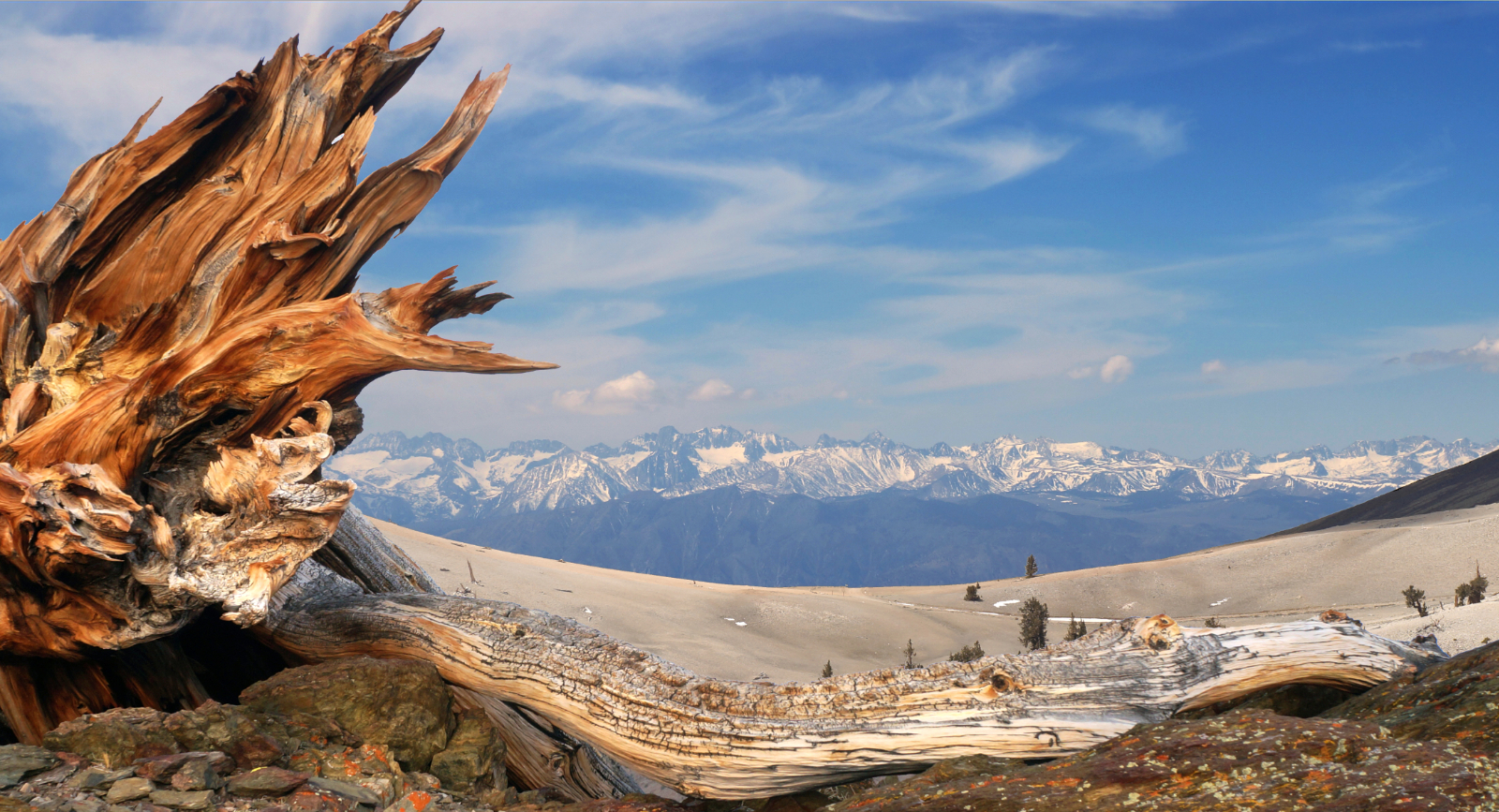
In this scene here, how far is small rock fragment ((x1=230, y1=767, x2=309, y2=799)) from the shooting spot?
503cm

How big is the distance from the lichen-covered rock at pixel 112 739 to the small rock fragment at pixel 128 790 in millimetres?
382

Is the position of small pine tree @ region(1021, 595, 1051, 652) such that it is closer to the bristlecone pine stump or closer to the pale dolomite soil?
the pale dolomite soil

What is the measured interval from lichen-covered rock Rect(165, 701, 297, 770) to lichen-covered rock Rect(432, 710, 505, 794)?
3.48 ft

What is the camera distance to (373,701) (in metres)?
6.29

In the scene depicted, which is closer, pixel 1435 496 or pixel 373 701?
pixel 373 701

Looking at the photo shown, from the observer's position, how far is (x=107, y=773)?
4.91 m

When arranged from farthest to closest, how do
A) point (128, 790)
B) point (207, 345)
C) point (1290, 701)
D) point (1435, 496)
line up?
point (1435, 496), point (207, 345), point (1290, 701), point (128, 790)

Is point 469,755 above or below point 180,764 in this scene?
below

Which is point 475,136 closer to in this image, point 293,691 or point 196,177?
point 196,177

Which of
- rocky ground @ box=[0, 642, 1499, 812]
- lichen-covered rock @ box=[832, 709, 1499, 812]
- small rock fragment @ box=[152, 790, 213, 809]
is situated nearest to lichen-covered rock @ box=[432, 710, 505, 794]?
rocky ground @ box=[0, 642, 1499, 812]

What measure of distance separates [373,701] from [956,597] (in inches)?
2111

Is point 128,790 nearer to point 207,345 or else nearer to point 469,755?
point 469,755

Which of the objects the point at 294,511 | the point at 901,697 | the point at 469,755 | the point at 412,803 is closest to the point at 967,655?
the point at 901,697

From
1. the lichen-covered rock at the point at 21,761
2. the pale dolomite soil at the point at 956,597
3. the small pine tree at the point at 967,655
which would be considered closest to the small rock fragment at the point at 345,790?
the lichen-covered rock at the point at 21,761
